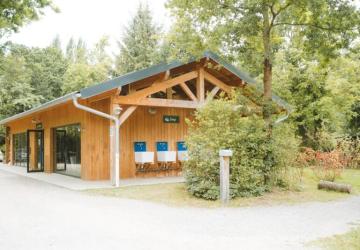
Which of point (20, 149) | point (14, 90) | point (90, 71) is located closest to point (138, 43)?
point (90, 71)

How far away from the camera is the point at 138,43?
33531 mm

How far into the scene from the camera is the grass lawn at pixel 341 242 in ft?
17.2

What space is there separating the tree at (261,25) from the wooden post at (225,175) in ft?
7.19

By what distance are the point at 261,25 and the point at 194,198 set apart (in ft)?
16.3

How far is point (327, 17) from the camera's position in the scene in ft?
33.0

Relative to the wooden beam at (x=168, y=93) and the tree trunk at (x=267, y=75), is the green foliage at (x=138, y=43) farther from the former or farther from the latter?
the tree trunk at (x=267, y=75)

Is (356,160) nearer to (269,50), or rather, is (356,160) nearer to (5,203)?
(269,50)

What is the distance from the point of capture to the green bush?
9648mm

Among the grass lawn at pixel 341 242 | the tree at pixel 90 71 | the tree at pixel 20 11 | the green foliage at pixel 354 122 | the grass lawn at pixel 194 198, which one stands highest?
the tree at pixel 90 71

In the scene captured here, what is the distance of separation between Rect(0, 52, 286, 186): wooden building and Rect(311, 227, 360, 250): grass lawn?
7.43m

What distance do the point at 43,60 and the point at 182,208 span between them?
109 ft

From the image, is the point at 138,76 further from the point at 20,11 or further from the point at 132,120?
the point at 20,11

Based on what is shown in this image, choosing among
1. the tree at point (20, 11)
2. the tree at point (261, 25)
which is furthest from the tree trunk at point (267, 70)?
the tree at point (20, 11)

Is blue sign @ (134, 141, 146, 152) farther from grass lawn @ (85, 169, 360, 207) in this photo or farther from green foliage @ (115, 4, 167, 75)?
green foliage @ (115, 4, 167, 75)
